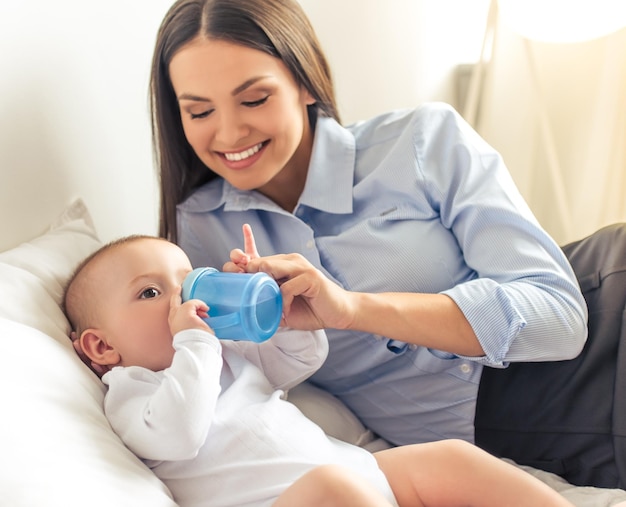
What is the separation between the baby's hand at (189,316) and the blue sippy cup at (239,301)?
0.03 ft

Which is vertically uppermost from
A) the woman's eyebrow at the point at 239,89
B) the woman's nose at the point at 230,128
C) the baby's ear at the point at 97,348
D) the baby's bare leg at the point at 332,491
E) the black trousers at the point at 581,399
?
the woman's eyebrow at the point at 239,89

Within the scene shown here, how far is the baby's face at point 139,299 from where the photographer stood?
112 cm

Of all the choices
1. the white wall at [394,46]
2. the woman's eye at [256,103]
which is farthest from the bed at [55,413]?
the white wall at [394,46]

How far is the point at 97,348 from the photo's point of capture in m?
1.16

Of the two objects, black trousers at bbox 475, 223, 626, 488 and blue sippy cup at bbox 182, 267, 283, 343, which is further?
black trousers at bbox 475, 223, 626, 488

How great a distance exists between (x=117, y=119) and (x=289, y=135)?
431 millimetres

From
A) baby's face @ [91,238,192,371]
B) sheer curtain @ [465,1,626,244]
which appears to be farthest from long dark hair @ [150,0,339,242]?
sheer curtain @ [465,1,626,244]

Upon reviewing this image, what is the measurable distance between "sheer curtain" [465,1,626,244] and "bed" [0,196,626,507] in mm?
1230

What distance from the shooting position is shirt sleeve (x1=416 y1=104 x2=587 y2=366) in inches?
47.6

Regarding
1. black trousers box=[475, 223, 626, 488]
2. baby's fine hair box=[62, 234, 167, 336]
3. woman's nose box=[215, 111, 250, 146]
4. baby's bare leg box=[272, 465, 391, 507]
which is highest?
woman's nose box=[215, 111, 250, 146]

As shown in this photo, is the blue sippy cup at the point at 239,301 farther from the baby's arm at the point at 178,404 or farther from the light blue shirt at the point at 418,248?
the light blue shirt at the point at 418,248

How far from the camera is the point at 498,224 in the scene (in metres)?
1.28

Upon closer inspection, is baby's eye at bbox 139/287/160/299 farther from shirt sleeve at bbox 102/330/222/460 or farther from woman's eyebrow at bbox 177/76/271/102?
woman's eyebrow at bbox 177/76/271/102

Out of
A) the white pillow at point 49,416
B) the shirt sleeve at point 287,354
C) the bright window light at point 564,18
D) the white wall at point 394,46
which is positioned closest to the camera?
the white pillow at point 49,416
